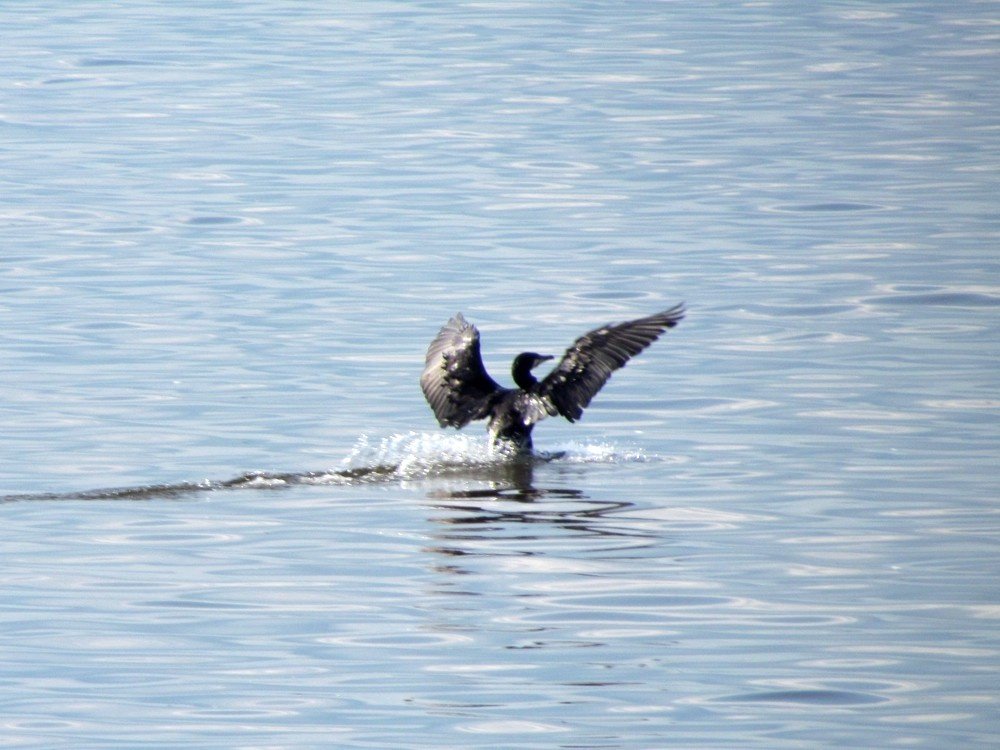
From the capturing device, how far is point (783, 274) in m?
19.4

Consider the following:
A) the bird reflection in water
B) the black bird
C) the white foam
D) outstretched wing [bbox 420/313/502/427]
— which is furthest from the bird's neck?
the bird reflection in water

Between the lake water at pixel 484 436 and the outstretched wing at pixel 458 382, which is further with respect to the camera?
the outstretched wing at pixel 458 382

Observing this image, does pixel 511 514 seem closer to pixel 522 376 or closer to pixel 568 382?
pixel 568 382

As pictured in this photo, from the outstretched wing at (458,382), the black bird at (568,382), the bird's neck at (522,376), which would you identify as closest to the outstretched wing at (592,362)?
the black bird at (568,382)

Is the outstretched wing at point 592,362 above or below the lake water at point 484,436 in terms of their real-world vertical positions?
above

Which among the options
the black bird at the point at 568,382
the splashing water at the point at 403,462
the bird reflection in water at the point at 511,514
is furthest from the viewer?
the black bird at the point at 568,382

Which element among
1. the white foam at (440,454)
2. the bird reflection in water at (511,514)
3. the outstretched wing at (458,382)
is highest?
the outstretched wing at (458,382)

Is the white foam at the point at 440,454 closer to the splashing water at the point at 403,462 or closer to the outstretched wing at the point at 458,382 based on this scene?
the splashing water at the point at 403,462

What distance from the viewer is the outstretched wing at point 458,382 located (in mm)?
13125

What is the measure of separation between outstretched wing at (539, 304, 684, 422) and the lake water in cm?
36

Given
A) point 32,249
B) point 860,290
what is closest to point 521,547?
point 860,290

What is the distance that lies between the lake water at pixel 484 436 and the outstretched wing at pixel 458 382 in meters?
0.24

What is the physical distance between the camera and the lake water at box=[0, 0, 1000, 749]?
27.3 feet

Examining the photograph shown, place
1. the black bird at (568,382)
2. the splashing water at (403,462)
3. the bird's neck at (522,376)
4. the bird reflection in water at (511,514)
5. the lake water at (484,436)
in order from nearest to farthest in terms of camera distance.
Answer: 1. the lake water at (484,436)
2. the bird reflection in water at (511,514)
3. the splashing water at (403,462)
4. the black bird at (568,382)
5. the bird's neck at (522,376)
